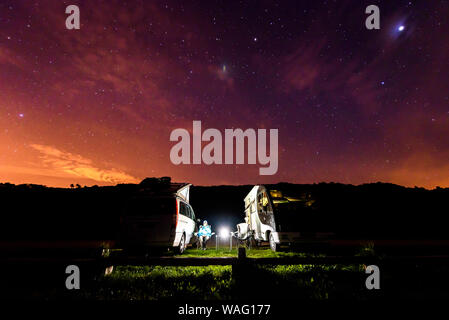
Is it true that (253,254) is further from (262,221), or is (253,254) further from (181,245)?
(181,245)

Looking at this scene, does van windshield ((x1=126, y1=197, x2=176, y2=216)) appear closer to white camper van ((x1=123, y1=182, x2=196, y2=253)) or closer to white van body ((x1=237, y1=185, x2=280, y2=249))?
white camper van ((x1=123, y1=182, x2=196, y2=253))

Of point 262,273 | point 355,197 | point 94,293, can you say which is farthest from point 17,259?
point 355,197

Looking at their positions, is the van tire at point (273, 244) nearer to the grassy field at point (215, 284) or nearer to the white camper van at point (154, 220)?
the grassy field at point (215, 284)

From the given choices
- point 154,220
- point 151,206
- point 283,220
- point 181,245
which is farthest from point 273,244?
point 151,206

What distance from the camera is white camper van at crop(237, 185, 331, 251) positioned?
32.4 ft

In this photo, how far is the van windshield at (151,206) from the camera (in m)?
9.90

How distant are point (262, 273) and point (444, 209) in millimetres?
37231

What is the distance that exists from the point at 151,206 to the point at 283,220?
512 centimetres

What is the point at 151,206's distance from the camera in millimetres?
10031

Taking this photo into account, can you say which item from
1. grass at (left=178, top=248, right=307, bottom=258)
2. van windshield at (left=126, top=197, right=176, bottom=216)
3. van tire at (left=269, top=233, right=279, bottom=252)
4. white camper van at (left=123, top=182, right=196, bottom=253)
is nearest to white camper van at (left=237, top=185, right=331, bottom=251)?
van tire at (left=269, top=233, right=279, bottom=252)

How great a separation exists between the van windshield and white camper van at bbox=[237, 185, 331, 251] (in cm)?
392
